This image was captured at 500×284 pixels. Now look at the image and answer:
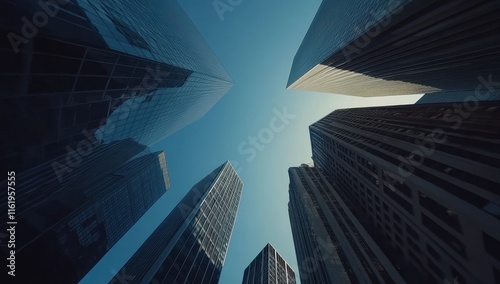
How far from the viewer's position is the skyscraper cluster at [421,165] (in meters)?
22.9

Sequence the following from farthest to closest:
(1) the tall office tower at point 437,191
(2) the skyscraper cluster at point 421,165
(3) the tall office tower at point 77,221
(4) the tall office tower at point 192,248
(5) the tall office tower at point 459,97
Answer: (5) the tall office tower at point 459,97, (4) the tall office tower at point 192,248, (3) the tall office tower at point 77,221, (2) the skyscraper cluster at point 421,165, (1) the tall office tower at point 437,191

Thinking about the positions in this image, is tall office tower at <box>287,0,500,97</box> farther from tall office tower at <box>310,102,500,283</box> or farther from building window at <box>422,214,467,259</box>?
building window at <box>422,214,467,259</box>

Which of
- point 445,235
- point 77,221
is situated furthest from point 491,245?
point 77,221

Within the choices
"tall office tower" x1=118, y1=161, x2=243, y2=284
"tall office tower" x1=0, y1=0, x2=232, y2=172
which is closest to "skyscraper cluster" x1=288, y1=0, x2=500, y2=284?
"tall office tower" x1=0, y1=0, x2=232, y2=172

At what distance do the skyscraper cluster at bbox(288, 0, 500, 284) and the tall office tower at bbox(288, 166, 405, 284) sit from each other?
27cm

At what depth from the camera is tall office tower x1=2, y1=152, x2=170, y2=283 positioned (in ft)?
144

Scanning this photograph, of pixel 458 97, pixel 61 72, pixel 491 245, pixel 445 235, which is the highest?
pixel 61 72

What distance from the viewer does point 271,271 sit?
418 feet

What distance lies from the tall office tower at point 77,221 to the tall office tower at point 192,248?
15232mm

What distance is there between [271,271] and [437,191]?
118742mm

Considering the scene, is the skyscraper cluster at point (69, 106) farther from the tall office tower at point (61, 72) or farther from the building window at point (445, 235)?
the building window at point (445, 235)

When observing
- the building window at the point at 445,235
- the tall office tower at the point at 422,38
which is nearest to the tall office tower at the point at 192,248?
the building window at the point at 445,235

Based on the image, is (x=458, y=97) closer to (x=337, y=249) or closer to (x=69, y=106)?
(x=337, y=249)

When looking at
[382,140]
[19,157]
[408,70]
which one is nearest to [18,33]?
[19,157]
